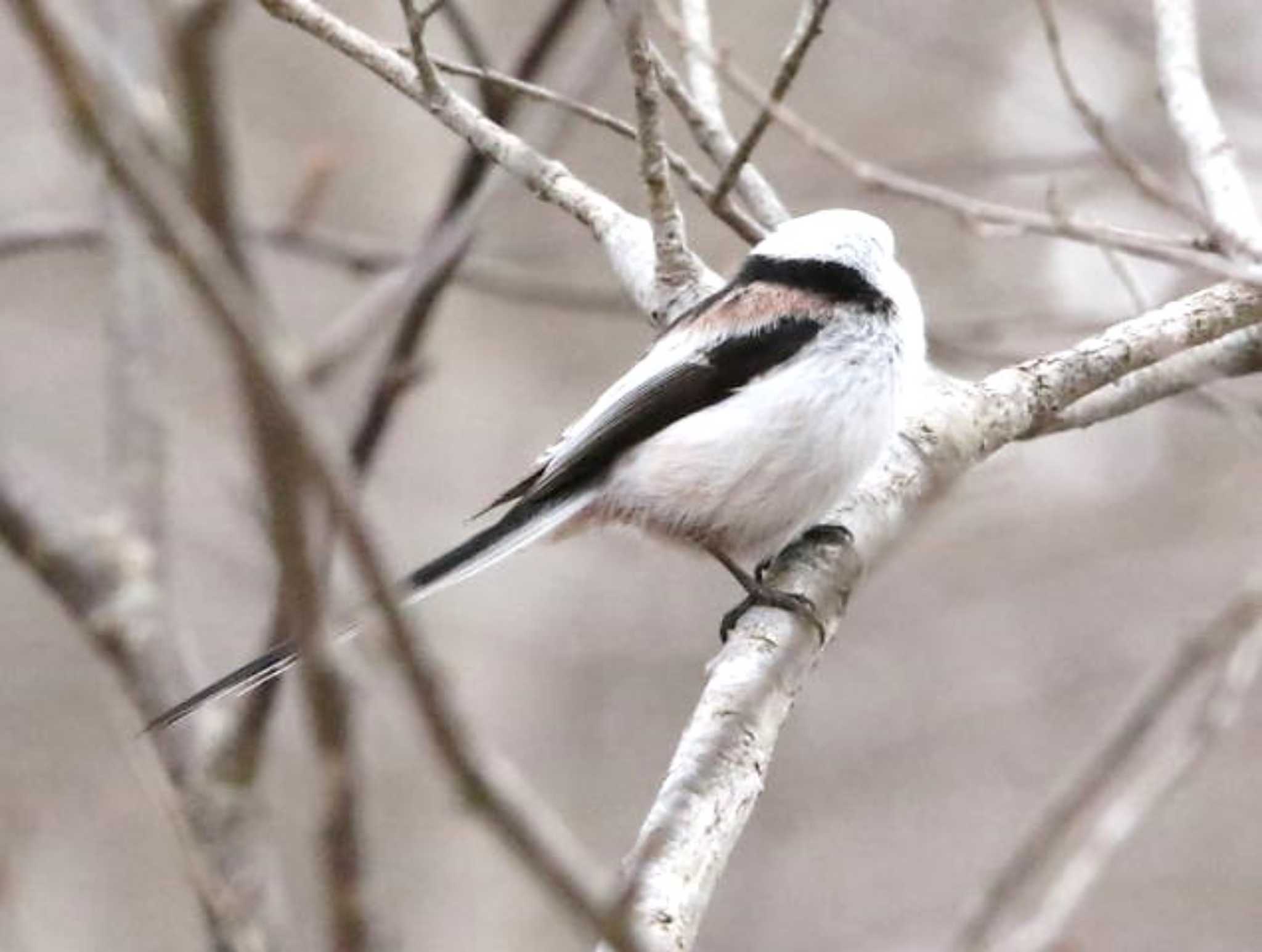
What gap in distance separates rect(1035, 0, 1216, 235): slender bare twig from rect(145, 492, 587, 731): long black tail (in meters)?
1.08

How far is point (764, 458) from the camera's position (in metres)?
3.36

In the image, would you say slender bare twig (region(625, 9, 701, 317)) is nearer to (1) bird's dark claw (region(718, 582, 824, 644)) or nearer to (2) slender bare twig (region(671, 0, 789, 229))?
(2) slender bare twig (region(671, 0, 789, 229))

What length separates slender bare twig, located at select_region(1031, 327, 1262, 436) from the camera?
10.9ft

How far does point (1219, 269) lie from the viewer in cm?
250

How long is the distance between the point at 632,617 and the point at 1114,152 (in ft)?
16.0

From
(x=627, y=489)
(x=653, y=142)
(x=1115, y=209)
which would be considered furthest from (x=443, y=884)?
(x=653, y=142)

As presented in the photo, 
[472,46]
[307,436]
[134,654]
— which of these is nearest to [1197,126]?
[472,46]

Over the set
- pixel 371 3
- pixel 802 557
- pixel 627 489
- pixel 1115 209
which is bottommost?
pixel 802 557

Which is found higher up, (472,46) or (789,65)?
(472,46)

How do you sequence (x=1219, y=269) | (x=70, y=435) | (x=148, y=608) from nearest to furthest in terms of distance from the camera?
(x=148, y=608)
(x=1219, y=269)
(x=70, y=435)

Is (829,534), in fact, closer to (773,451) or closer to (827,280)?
(773,451)

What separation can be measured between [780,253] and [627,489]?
504 mm

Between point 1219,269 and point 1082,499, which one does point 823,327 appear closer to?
point 1219,269

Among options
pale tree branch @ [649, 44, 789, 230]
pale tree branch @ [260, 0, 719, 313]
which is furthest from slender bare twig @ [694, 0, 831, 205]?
pale tree branch @ [260, 0, 719, 313]
